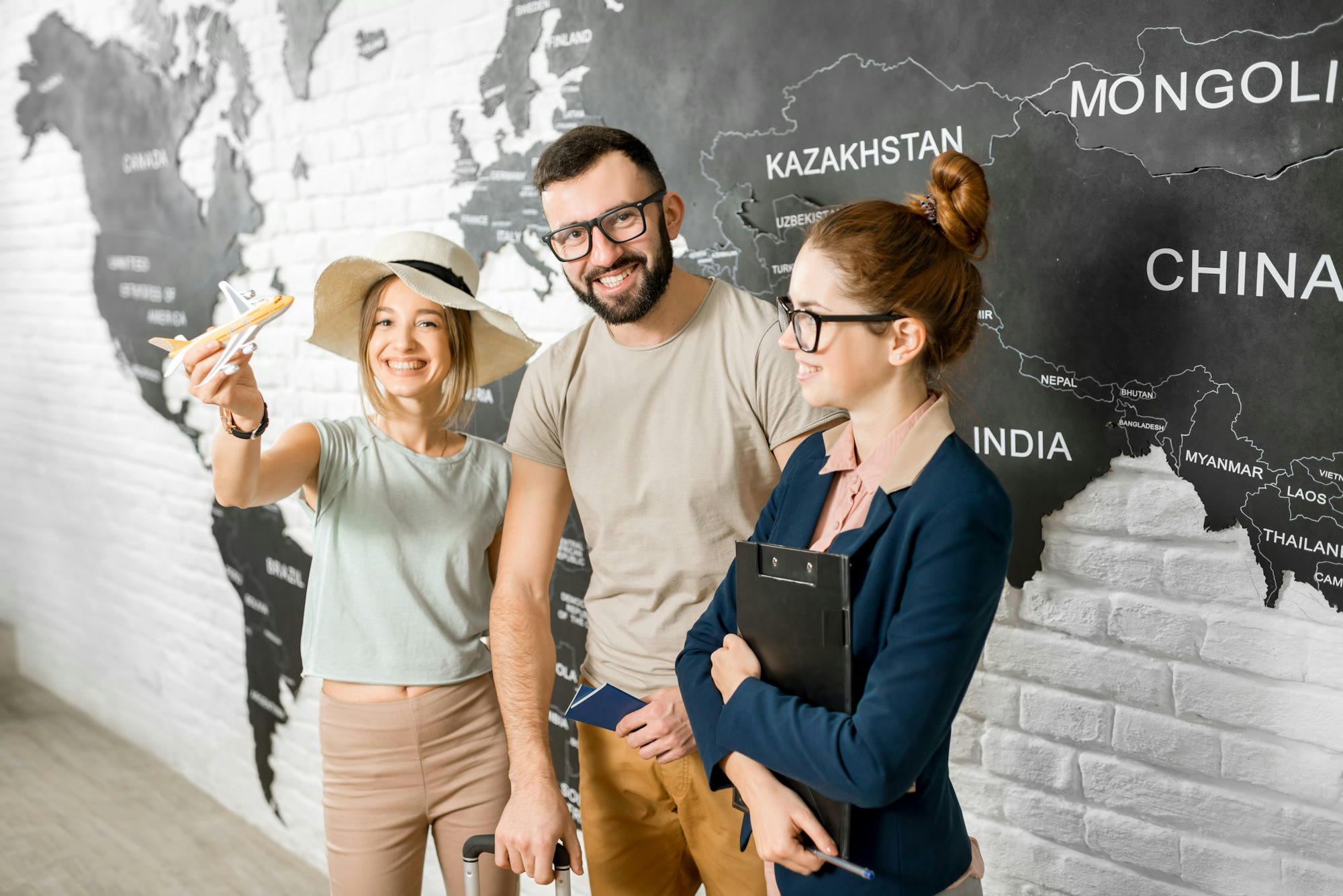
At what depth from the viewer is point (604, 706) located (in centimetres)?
157

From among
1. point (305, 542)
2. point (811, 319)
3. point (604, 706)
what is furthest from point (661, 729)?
point (305, 542)

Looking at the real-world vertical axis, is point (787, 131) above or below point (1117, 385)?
above

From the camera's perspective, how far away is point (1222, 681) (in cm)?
147

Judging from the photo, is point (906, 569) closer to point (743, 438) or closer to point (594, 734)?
point (743, 438)

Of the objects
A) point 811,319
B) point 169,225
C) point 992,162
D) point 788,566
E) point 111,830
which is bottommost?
point 111,830

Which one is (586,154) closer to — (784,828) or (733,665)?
(733,665)

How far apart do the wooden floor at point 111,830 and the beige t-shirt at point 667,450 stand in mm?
2060

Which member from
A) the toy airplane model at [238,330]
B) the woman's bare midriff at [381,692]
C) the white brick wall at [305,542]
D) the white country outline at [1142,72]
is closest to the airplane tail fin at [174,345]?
the toy airplane model at [238,330]

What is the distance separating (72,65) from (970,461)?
3.85 metres

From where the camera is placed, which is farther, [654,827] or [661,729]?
[654,827]

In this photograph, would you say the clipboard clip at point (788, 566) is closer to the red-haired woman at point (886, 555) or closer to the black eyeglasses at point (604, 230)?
the red-haired woman at point (886, 555)

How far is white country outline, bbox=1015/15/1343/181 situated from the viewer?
128 centimetres

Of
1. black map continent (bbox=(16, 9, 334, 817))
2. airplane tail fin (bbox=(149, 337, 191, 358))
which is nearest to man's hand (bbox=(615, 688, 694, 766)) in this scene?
airplane tail fin (bbox=(149, 337, 191, 358))

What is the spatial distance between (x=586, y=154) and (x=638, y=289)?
0.69 ft
